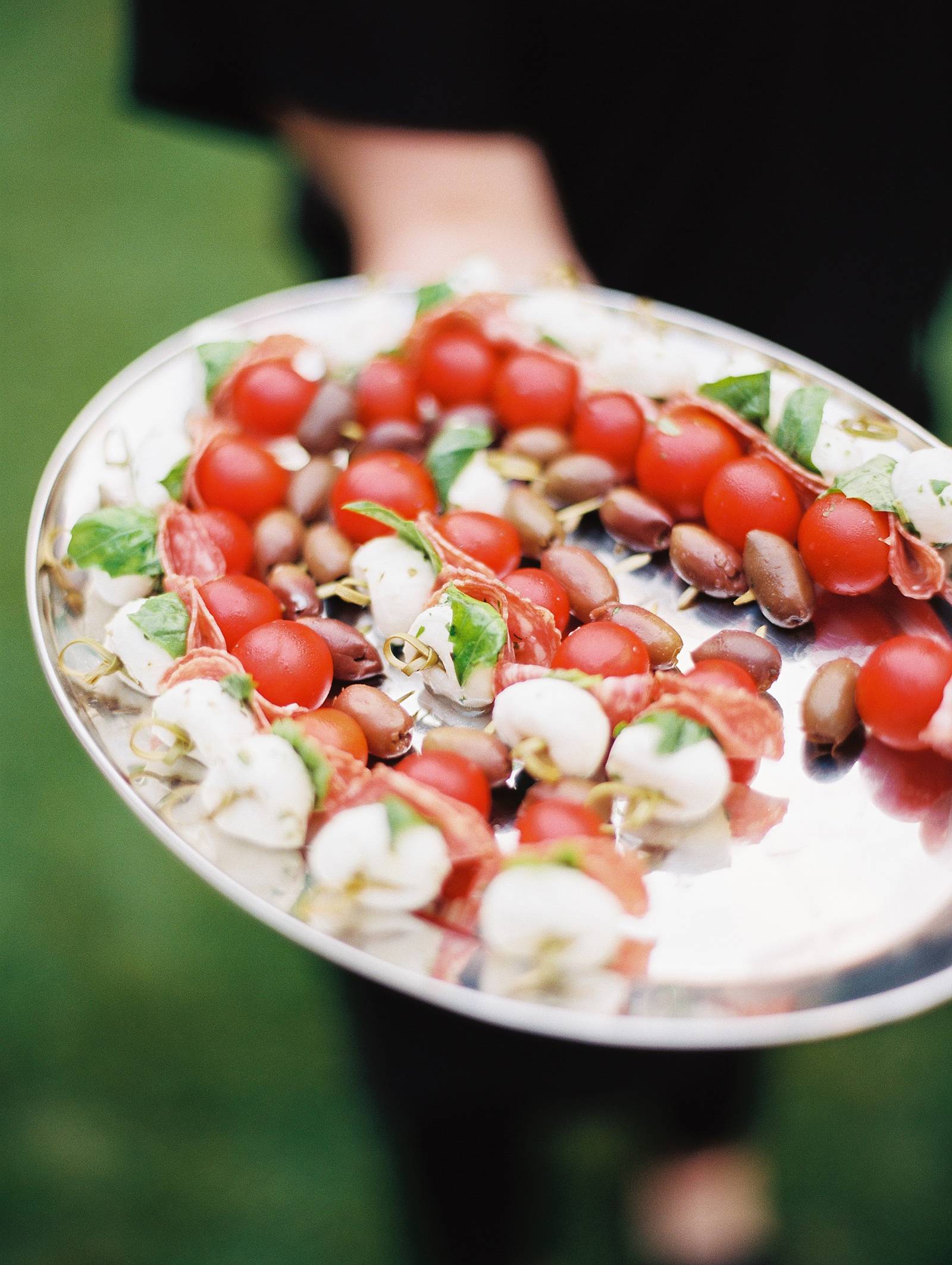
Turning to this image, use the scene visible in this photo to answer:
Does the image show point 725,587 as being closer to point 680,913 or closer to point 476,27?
point 680,913

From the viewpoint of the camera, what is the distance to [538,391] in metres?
1.57

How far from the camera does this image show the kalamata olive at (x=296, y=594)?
4.51 ft

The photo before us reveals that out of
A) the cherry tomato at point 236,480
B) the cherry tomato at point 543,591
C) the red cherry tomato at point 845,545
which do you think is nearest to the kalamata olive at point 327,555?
the cherry tomato at point 236,480

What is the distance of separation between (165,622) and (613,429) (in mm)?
628

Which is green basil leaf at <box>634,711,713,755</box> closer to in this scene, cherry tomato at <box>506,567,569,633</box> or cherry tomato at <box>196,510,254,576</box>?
cherry tomato at <box>506,567,569,633</box>

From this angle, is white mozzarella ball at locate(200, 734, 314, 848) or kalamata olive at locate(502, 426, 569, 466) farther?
kalamata olive at locate(502, 426, 569, 466)

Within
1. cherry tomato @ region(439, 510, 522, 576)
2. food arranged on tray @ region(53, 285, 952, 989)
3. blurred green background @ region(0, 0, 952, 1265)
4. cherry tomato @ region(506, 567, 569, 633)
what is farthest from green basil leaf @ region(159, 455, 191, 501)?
blurred green background @ region(0, 0, 952, 1265)

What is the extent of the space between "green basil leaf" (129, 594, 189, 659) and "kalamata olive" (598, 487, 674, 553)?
21.1 inches

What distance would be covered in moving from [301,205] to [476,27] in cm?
55

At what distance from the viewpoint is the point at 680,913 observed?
108 centimetres

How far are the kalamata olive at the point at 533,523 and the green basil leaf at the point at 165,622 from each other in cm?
42

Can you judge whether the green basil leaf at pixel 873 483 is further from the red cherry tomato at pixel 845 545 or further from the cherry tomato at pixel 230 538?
the cherry tomato at pixel 230 538

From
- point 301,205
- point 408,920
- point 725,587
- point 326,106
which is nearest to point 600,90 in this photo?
point 326,106

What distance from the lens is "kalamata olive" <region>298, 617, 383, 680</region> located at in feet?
4.22
